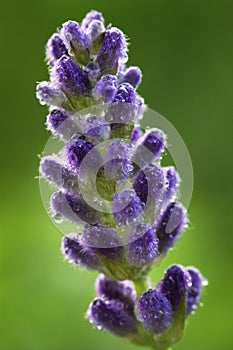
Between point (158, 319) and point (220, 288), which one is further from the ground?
point (220, 288)

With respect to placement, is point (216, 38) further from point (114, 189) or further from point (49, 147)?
point (114, 189)

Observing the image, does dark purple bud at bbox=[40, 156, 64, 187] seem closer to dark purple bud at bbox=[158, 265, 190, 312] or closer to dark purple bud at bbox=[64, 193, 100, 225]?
dark purple bud at bbox=[64, 193, 100, 225]

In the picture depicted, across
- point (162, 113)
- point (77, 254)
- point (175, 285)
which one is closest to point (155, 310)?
point (175, 285)

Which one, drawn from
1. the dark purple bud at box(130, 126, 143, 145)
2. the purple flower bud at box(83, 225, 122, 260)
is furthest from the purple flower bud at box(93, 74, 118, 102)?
the purple flower bud at box(83, 225, 122, 260)

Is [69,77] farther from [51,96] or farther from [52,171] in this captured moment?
[52,171]

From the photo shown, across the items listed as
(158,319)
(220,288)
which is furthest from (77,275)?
(158,319)

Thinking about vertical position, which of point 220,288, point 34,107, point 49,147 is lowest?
point 49,147

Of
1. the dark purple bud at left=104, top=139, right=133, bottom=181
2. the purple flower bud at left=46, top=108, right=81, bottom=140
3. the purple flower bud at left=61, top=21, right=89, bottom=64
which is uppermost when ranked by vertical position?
the purple flower bud at left=61, top=21, right=89, bottom=64
